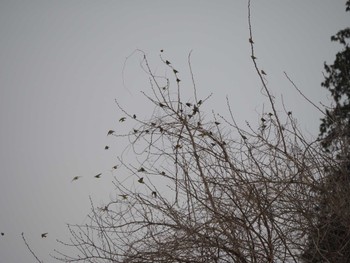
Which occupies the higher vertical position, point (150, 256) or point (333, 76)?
point (333, 76)

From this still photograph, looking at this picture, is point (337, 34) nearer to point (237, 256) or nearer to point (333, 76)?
point (333, 76)

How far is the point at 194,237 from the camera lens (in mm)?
2385

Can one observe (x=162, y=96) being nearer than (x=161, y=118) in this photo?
Yes

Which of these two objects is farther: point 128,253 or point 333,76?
point 333,76

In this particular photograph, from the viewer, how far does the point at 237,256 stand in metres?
2.32

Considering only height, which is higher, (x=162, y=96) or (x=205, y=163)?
(x=162, y=96)

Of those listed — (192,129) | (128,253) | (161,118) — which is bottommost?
(128,253)

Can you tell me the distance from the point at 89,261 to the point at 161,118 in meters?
1.41

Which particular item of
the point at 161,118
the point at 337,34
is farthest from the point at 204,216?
the point at 337,34

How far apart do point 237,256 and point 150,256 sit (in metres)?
0.68

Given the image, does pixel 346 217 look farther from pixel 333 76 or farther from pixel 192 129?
pixel 333 76

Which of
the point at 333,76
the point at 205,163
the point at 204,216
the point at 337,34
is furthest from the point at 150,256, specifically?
the point at 337,34

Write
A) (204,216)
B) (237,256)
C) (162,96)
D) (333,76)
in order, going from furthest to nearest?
(333,76) → (204,216) → (162,96) → (237,256)

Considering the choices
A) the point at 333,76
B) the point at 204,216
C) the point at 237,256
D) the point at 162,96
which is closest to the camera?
the point at 237,256
